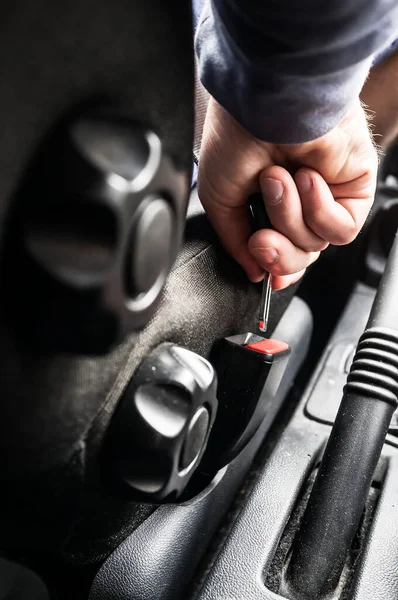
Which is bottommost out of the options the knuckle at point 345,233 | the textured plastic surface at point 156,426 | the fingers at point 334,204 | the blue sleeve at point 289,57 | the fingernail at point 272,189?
the textured plastic surface at point 156,426

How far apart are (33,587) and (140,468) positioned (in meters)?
0.30

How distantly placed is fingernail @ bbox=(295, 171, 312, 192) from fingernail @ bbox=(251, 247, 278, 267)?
51 mm

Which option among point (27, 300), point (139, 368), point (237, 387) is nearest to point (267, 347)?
point (237, 387)

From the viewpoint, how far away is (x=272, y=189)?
1.58 ft

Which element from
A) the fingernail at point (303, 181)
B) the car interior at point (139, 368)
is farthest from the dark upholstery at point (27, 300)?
the fingernail at point (303, 181)

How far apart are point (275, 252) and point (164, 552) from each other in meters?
0.26

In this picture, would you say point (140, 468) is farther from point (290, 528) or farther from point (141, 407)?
point (290, 528)

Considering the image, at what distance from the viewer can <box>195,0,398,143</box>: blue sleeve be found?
1.16 ft

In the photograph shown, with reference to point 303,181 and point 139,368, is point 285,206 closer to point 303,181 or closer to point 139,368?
point 303,181

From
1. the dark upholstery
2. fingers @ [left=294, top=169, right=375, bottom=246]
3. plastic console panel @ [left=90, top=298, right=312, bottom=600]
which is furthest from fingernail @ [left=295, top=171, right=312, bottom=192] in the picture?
plastic console panel @ [left=90, top=298, right=312, bottom=600]

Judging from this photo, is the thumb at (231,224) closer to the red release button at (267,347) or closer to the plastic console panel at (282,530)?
the red release button at (267,347)

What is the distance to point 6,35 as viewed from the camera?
26 cm

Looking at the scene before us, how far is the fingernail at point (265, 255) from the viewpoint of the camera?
0.51m

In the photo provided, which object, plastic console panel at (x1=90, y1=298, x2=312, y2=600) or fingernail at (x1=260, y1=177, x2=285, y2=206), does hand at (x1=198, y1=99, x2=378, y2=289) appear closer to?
fingernail at (x1=260, y1=177, x2=285, y2=206)
